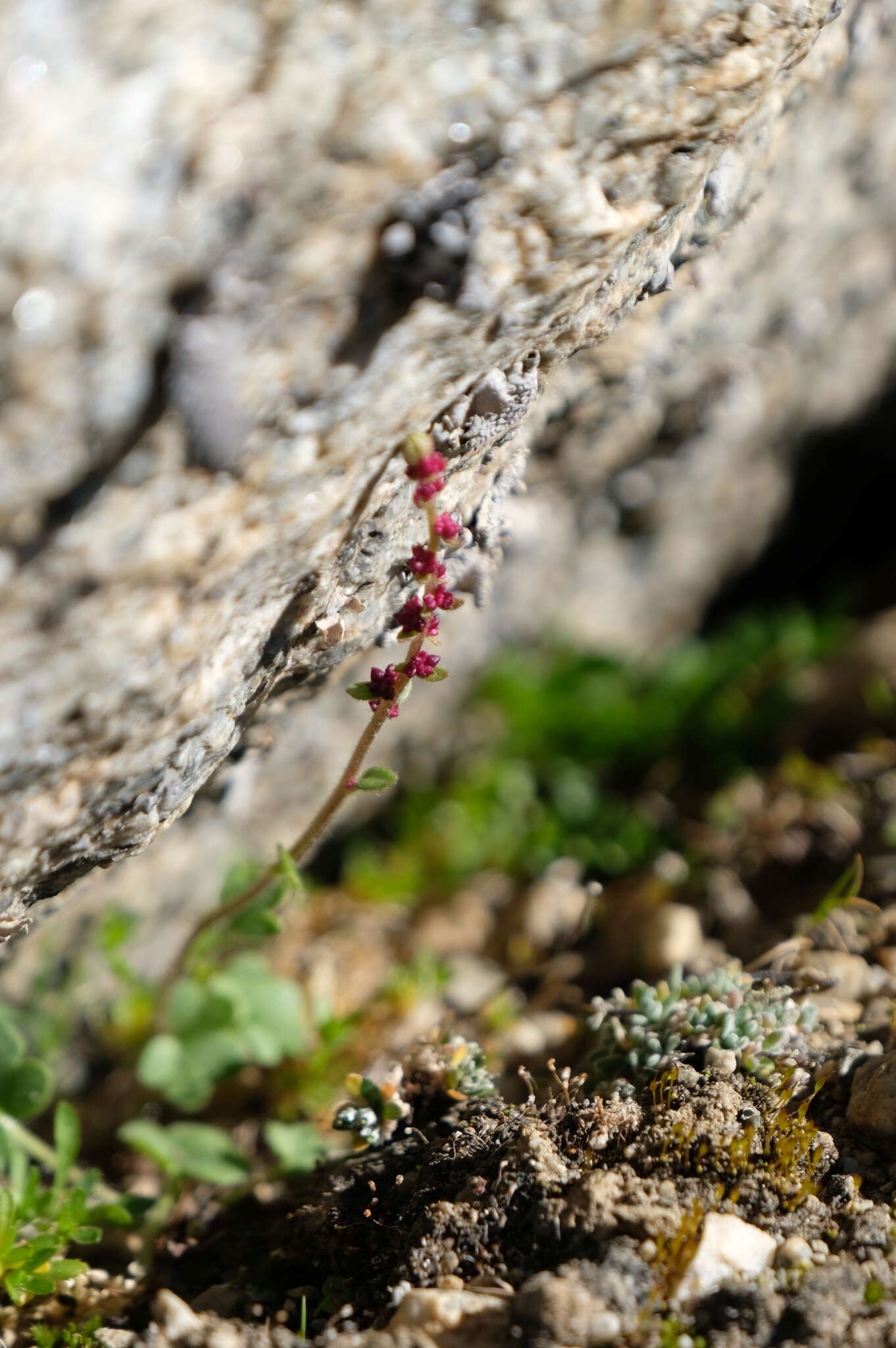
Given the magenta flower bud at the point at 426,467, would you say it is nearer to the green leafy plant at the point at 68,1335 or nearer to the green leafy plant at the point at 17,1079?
the green leafy plant at the point at 17,1079

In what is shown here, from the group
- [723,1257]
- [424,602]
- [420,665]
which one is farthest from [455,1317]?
[424,602]

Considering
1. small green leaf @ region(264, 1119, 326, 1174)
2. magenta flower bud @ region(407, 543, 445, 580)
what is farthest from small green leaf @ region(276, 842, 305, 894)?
magenta flower bud @ region(407, 543, 445, 580)

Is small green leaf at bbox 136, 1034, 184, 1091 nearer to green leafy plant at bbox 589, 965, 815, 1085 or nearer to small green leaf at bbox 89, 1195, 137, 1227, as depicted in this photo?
small green leaf at bbox 89, 1195, 137, 1227

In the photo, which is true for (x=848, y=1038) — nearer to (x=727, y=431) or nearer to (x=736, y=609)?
(x=727, y=431)

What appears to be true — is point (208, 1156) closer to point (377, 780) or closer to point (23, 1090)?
point (23, 1090)

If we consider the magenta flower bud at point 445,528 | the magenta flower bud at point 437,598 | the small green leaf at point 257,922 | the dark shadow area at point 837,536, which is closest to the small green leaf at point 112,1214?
the small green leaf at point 257,922

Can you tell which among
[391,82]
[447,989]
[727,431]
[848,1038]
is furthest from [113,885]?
[727,431]
